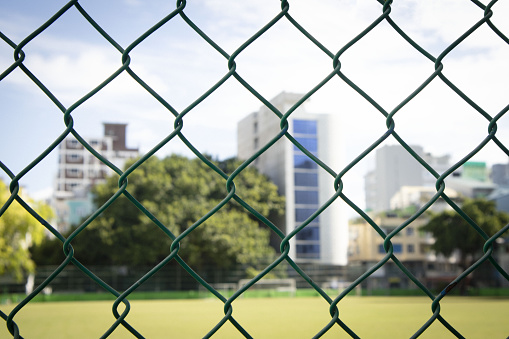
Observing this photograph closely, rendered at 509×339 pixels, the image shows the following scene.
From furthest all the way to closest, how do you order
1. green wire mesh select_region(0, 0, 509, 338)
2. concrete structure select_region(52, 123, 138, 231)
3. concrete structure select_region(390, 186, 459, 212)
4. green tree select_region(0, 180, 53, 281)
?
concrete structure select_region(52, 123, 138, 231)
concrete structure select_region(390, 186, 459, 212)
green tree select_region(0, 180, 53, 281)
green wire mesh select_region(0, 0, 509, 338)

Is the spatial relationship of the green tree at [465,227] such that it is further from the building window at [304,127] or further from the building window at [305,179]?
the building window at [304,127]

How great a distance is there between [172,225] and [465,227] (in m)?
12.4

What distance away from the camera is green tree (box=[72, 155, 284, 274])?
21.8 meters

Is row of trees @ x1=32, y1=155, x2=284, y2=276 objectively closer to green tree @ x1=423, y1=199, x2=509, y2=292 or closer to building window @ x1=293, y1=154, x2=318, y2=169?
building window @ x1=293, y1=154, x2=318, y2=169

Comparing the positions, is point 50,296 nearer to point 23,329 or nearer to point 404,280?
point 23,329

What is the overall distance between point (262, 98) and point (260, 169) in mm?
27727

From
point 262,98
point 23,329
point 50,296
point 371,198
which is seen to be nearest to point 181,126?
point 262,98

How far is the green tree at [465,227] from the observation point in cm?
2300

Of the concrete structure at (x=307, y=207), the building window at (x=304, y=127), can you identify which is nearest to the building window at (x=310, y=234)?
the concrete structure at (x=307, y=207)

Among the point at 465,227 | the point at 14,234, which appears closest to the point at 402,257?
the point at 465,227

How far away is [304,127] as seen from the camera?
23.9 m

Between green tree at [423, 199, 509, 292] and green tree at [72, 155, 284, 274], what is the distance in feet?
24.0

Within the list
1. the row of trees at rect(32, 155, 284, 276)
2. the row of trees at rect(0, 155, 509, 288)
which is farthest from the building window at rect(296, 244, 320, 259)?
the row of trees at rect(0, 155, 509, 288)

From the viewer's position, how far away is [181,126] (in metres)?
0.75
